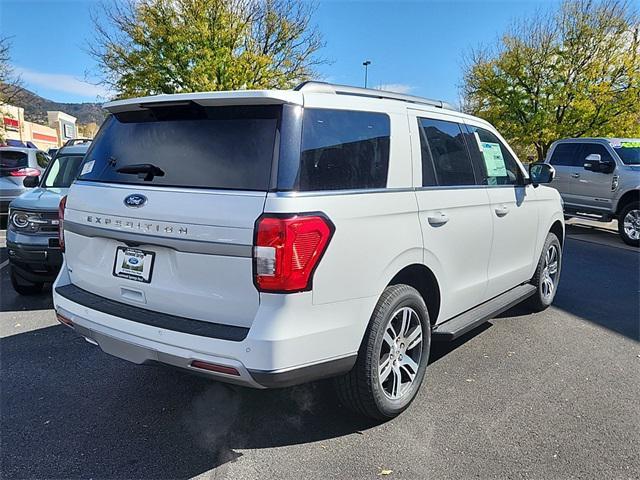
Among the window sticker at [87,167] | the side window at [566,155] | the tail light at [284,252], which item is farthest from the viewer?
the side window at [566,155]

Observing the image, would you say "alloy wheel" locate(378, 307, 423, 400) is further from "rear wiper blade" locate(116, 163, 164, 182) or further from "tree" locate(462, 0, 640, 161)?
"tree" locate(462, 0, 640, 161)

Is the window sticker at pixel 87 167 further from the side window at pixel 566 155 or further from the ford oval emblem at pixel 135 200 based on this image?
A: the side window at pixel 566 155

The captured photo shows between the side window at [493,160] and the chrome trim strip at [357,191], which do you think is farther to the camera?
the side window at [493,160]

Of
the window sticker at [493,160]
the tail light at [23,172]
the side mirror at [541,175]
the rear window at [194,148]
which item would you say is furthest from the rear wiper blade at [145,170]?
the tail light at [23,172]

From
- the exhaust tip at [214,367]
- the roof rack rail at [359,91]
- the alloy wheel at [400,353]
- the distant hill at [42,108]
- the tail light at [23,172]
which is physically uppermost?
the distant hill at [42,108]

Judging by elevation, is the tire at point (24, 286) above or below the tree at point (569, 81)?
below

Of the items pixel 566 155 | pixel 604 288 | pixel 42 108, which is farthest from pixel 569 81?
pixel 42 108

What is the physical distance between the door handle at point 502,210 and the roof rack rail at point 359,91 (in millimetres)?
932

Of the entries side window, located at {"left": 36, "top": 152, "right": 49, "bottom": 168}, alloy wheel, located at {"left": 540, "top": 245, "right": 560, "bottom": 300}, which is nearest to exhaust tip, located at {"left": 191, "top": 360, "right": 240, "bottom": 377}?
alloy wheel, located at {"left": 540, "top": 245, "right": 560, "bottom": 300}

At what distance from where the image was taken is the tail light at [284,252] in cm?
227

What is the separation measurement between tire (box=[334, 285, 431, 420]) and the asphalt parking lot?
0.16 m

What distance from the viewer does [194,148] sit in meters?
2.65

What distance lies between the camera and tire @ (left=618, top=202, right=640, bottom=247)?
9875mm

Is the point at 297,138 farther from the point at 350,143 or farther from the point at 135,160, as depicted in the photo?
the point at 135,160
